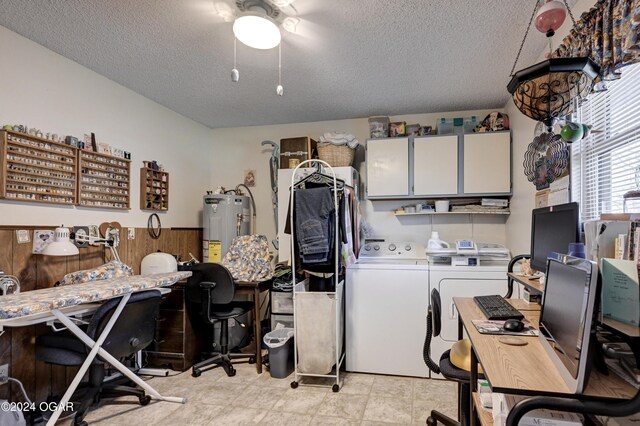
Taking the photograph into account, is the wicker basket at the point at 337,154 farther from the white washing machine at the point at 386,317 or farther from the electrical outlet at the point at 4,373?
the electrical outlet at the point at 4,373

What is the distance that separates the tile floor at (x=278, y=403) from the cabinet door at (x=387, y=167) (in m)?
1.76

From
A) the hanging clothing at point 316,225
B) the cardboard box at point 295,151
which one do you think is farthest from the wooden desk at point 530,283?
the cardboard box at point 295,151

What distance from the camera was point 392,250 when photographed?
12.1 feet

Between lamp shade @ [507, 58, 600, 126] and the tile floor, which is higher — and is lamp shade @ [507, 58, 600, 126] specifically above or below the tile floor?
above

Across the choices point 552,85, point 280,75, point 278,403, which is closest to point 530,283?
point 552,85

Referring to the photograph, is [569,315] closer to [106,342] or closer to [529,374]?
[529,374]

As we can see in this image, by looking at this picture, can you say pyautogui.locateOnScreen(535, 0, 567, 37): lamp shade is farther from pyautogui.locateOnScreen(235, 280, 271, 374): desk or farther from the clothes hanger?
pyautogui.locateOnScreen(235, 280, 271, 374): desk

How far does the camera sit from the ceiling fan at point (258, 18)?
6.38 feet

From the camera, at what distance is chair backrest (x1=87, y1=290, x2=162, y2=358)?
213cm

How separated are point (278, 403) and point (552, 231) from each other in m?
2.11

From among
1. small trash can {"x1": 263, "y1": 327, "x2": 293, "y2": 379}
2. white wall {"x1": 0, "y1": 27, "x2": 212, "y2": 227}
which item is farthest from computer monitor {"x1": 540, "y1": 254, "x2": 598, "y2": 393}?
white wall {"x1": 0, "y1": 27, "x2": 212, "y2": 227}

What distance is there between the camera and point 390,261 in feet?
11.4

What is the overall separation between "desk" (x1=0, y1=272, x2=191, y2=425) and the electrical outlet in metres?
0.34

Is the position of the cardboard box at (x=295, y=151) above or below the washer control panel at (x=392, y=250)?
above
